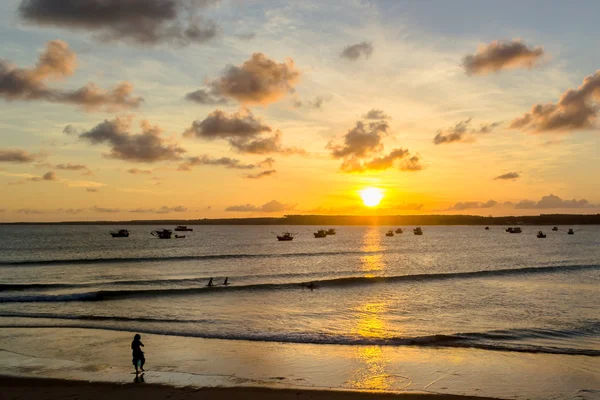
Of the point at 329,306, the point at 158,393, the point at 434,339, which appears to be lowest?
the point at 329,306

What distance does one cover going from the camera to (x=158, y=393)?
1595cm

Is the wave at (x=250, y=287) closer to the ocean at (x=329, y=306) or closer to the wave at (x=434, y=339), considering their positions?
the ocean at (x=329, y=306)

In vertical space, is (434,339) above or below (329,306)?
above

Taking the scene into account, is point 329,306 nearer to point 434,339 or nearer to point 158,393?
point 434,339

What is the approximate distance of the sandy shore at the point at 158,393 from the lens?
15.6 metres

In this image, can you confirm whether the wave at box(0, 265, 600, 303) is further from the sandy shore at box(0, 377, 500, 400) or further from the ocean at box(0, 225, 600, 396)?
the sandy shore at box(0, 377, 500, 400)

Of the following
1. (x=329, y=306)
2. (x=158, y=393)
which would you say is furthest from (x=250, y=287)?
(x=158, y=393)

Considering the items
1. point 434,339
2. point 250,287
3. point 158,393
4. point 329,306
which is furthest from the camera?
point 250,287

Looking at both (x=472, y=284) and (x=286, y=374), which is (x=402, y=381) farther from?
(x=472, y=284)

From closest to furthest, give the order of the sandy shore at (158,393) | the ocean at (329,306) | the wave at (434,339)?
the sandy shore at (158,393) < the wave at (434,339) < the ocean at (329,306)

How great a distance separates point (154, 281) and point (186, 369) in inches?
1315

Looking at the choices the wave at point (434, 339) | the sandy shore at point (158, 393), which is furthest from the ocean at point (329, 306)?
the sandy shore at point (158, 393)

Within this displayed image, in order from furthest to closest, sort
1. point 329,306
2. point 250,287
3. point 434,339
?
1. point 250,287
2. point 329,306
3. point 434,339

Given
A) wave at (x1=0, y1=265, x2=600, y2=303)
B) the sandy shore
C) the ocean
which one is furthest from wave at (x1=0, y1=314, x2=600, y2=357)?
wave at (x1=0, y1=265, x2=600, y2=303)
